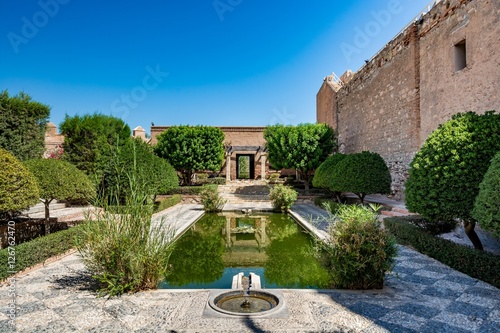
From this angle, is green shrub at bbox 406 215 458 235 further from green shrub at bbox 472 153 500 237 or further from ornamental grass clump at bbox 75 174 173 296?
ornamental grass clump at bbox 75 174 173 296

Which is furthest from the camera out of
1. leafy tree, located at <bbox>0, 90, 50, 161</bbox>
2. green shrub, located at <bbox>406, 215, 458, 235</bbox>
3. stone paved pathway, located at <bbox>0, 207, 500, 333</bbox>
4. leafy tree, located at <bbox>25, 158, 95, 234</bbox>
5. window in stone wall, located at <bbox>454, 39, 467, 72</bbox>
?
leafy tree, located at <bbox>0, 90, 50, 161</bbox>

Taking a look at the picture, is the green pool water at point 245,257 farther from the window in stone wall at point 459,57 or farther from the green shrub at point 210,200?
the window in stone wall at point 459,57

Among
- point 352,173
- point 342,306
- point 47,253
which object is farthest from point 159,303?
point 352,173

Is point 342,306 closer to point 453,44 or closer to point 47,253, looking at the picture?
point 47,253

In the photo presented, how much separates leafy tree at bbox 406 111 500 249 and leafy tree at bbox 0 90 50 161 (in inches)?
490

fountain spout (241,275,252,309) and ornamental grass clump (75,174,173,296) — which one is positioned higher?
ornamental grass clump (75,174,173,296)

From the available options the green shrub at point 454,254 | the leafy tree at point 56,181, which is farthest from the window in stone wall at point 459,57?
the leafy tree at point 56,181

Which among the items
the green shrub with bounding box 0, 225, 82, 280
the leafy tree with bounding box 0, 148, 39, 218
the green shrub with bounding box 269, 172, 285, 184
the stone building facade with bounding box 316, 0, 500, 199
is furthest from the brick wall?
the green shrub with bounding box 269, 172, 285, 184

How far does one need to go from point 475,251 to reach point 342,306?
2.35m

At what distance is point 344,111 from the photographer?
64.4 feet

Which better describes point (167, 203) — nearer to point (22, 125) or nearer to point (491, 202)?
point (22, 125)

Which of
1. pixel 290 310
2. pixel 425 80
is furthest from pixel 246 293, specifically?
pixel 425 80

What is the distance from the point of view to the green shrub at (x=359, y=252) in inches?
151

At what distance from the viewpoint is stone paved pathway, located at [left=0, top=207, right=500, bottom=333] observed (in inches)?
116
